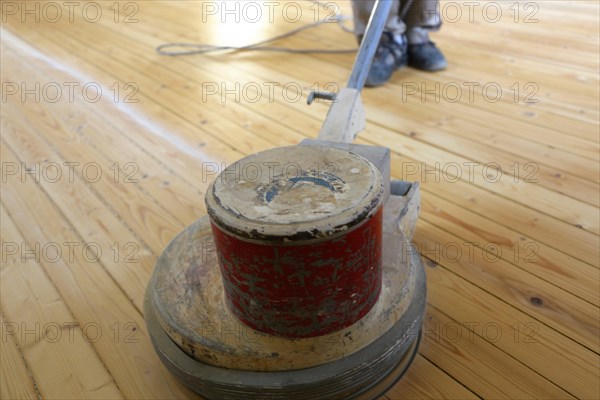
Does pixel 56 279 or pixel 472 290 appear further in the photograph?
pixel 56 279

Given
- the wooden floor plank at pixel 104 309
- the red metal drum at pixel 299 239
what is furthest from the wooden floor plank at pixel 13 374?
the red metal drum at pixel 299 239

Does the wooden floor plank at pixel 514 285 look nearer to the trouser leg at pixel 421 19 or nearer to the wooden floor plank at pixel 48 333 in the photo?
the wooden floor plank at pixel 48 333

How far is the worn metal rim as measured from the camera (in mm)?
863

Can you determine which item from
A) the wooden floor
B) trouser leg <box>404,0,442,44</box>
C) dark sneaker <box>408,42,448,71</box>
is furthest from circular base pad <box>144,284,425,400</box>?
trouser leg <box>404,0,442,44</box>

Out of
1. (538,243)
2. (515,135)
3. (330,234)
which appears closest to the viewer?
(330,234)

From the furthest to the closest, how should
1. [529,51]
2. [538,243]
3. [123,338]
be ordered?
[529,51]
[538,243]
[123,338]

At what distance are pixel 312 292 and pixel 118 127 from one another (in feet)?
→ 5.04

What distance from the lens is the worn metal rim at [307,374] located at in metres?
0.86

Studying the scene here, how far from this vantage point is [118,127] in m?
2.10

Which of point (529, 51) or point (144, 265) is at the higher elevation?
point (529, 51)

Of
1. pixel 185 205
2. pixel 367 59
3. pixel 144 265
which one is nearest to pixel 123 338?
pixel 144 265

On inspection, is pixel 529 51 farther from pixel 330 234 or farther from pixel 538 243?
pixel 330 234

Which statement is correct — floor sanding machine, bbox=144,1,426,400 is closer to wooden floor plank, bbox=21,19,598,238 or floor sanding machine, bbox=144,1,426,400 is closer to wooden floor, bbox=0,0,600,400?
wooden floor, bbox=0,0,600,400

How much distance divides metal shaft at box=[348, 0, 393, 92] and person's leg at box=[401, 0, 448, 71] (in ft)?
3.09
